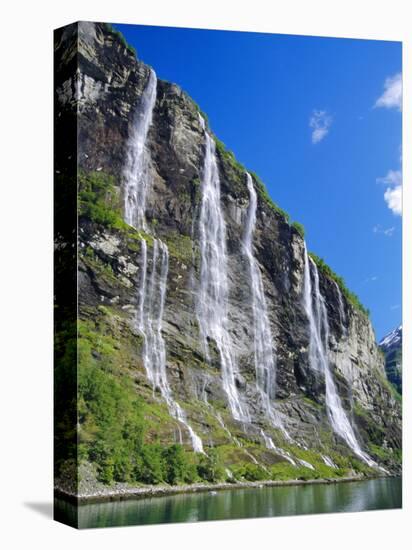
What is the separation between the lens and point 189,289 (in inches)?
708

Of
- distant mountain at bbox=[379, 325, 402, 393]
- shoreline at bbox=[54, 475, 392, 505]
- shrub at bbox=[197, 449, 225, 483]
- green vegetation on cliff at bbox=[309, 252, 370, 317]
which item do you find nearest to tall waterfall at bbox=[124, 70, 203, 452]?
shrub at bbox=[197, 449, 225, 483]

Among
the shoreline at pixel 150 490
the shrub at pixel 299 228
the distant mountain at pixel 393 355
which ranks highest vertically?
the shrub at pixel 299 228

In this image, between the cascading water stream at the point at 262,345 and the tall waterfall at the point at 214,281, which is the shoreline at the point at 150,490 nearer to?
the cascading water stream at the point at 262,345

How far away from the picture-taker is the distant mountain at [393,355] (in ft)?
66.4

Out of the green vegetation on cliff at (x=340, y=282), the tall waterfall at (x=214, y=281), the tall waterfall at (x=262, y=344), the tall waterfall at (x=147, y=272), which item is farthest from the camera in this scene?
the green vegetation on cliff at (x=340, y=282)

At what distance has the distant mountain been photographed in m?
20.2

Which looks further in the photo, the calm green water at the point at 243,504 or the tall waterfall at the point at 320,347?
the tall waterfall at the point at 320,347

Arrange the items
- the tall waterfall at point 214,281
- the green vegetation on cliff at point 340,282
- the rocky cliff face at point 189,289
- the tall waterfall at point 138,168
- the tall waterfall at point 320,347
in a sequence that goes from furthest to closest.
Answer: the green vegetation on cliff at point 340,282, the tall waterfall at point 320,347, the tall waterfall at point 214,281, the tall waterfall at point 138,168, the rocky cliff face at point 189,289

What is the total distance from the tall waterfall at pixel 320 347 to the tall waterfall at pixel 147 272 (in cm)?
248

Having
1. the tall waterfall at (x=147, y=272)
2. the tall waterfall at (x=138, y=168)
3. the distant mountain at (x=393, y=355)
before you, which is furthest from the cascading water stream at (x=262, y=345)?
the distant mountain at (x=393, y=355)

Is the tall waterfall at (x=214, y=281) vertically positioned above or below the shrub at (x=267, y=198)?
below

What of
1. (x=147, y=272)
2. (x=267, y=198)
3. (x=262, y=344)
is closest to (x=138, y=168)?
(x=147, y=272)

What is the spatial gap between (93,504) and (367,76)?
7183 mm

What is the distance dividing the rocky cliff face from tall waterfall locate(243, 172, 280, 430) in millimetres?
97
